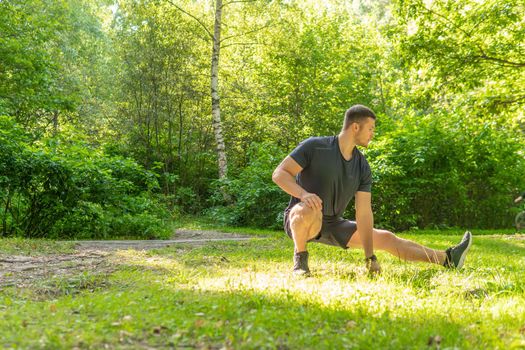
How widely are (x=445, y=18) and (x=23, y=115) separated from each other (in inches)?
656

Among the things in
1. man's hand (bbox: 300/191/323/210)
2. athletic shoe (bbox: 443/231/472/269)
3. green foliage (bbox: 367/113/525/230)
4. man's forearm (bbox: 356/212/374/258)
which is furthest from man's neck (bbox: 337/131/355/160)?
green foliage (bbox: 367/113/525/230)

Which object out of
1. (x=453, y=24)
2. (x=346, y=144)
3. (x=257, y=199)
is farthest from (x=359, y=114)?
(x=453, y=24)

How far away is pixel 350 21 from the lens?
28688 mm

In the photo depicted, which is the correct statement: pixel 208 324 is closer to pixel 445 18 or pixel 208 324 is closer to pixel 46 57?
pixel 445 18

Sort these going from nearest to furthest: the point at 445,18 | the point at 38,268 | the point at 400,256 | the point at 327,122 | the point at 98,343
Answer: the point at 98,343
the point at 400,256
the point at 38,268
the point at 445,18
the point at 327,122

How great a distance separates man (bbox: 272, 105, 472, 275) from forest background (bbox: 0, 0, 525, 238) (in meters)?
5.62

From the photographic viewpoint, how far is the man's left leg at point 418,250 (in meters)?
5.17

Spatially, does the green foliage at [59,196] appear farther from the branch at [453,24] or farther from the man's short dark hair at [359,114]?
the branch at [453,24]

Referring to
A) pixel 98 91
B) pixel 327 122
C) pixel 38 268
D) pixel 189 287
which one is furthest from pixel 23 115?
pixel 189 287

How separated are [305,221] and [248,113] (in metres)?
16.7

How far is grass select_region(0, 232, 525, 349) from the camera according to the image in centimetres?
284

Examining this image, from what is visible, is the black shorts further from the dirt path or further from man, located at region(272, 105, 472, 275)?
the dirt path

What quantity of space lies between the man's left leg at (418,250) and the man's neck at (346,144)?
79 centimetres

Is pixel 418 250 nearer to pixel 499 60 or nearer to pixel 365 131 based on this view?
pixel 365 131
